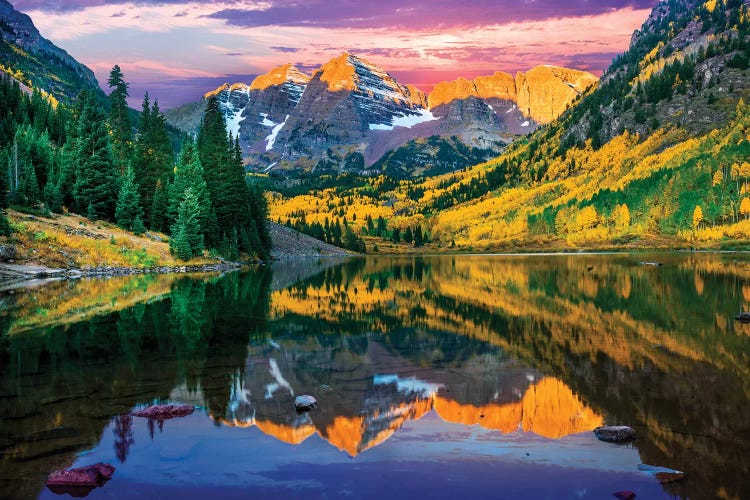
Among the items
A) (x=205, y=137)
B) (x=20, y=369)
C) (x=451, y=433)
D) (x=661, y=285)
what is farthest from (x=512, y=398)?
(x=205, y=137)

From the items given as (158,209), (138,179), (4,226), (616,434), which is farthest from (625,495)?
(138,179)

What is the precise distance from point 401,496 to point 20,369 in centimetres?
1740

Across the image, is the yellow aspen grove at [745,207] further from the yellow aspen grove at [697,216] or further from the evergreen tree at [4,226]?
the evergreen tree at [4,226]

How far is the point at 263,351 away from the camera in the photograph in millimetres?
27562

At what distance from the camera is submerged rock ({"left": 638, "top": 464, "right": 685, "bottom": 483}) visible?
12820 millimetres

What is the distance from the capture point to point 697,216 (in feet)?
572

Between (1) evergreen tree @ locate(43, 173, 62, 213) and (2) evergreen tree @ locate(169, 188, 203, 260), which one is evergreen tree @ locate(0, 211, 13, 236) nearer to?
(1) evergreen tree @ locate(43, 173, 62, 213)

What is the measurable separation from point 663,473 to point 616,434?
216cm

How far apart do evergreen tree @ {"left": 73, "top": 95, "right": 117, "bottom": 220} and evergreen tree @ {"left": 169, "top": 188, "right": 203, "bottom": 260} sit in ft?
34.4

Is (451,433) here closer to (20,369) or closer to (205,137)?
(20,369)

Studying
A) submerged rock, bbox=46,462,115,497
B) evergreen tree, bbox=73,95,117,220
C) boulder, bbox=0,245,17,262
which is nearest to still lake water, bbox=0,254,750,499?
submerged rock, bbox=46,462,115,497

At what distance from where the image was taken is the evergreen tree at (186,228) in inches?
3730

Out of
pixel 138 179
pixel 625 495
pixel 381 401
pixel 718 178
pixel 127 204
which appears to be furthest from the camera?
pixel 718 178

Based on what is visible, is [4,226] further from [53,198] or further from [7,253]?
[53,198]
